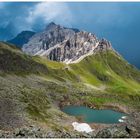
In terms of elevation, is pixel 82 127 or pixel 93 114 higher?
pixel 93 114

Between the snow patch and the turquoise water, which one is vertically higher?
the turquoise water

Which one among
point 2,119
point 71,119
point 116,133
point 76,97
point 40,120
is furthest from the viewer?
point 76,97

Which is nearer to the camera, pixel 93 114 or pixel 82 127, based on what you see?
pixel 82 127

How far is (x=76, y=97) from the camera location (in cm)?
19538

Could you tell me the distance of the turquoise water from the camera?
153 m

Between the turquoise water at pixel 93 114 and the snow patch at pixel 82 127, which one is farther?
the turquoise water at pixel 93 114

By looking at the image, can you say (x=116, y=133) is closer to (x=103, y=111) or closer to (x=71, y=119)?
(x=71, y=119)

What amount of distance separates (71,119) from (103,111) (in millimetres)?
56053

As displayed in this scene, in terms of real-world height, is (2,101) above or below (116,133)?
above

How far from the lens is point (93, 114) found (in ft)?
549

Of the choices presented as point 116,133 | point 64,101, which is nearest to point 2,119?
point 116,133

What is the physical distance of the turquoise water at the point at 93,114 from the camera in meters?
153

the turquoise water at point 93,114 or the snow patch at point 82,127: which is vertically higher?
the turquoise water at point 93,114

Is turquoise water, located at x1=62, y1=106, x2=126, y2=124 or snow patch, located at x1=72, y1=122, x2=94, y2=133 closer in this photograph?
snow patch, located at x1=72, y1=122, x2=94, y2=133
